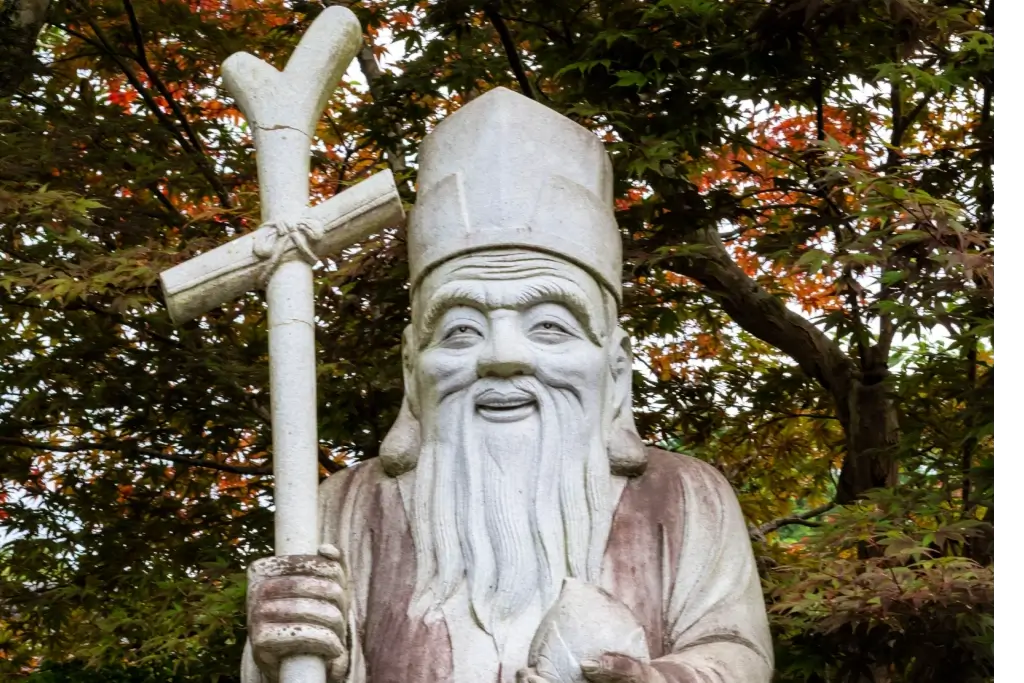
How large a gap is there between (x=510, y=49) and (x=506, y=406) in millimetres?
2705

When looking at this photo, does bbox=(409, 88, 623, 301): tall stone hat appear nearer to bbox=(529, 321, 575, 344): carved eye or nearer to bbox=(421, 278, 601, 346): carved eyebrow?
bbox=(421, 278, 601, 346): carved eyebrow

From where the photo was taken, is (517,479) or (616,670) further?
(517,479)

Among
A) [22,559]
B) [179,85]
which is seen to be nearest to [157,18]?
[179,85]

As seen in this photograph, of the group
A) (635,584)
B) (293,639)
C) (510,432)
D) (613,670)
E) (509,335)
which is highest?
(509,335)

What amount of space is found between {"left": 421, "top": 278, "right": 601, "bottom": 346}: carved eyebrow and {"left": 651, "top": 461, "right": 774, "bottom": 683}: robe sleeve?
588mm

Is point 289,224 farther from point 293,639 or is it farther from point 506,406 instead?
point 293,639

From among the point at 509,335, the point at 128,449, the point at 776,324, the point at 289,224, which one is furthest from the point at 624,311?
the point at 289,224

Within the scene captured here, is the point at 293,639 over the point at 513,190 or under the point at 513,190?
under

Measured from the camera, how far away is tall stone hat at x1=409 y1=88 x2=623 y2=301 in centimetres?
555

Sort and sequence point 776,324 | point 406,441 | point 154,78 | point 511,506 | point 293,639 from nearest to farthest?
point 293,639, point 511,506, point 406,441, point 776,324, point 154,78

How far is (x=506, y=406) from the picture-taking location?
17.6 feet

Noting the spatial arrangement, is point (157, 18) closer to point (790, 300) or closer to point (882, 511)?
point (790, 300)

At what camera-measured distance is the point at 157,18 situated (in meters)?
8.38

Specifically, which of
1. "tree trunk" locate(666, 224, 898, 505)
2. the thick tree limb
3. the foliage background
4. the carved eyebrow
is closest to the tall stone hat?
the carved eyebrow
